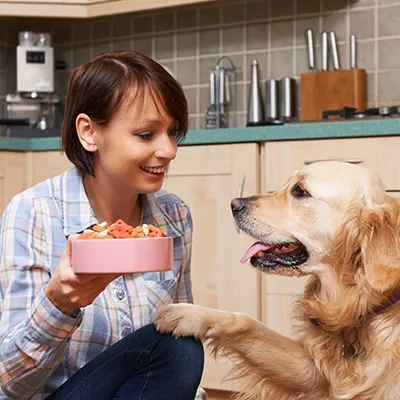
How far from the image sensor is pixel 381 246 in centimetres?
170

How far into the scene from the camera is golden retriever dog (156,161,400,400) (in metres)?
1.70

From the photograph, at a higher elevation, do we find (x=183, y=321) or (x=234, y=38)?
(x=234, y=38)

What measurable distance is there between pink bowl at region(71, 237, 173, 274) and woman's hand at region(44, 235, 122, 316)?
0.09 ft

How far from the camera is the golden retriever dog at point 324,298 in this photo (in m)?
1.70

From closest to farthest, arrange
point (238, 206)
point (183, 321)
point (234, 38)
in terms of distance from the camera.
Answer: point (183, 321) → point (238, 206) → point (234, 38)

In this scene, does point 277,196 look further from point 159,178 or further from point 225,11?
point 225,11

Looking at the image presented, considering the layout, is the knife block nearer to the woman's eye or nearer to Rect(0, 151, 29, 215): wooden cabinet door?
Rect(0, 151, 29, 215): wooden cabinet door

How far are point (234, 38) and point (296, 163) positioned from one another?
3.57 feet

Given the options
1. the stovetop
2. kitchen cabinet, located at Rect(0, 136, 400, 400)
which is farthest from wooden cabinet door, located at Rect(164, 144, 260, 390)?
the stovetop

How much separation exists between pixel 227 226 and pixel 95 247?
1576 mm

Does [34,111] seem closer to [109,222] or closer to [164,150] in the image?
[109,222]

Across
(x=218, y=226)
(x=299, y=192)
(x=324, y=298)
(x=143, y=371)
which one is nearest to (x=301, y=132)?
(x=218, y=226)

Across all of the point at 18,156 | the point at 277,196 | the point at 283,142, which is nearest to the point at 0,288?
the point at 277,196

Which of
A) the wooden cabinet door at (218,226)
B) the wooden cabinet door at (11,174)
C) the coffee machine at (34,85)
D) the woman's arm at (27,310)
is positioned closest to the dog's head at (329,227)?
the woman's arm at (27,310)
